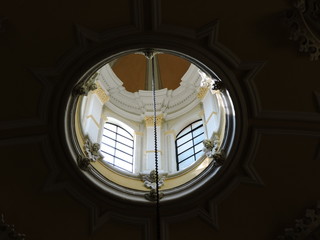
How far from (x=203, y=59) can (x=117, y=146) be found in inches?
174

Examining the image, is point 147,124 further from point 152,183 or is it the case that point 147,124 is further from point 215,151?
point 215,151

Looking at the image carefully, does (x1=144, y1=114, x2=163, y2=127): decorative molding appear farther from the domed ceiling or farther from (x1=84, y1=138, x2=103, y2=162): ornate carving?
(x1=84, y1=138, x2=103, y2=162): ornate carving

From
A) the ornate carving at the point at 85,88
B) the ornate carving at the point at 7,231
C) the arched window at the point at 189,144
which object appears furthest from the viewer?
the arched window at the point at 189,144

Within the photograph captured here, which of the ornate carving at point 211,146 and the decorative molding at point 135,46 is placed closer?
the decorative molding at point 135,46

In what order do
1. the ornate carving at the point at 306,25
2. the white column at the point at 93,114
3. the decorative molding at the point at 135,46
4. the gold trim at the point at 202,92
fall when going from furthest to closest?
the gold trim at the point at 202,92 < the white column at the point at 93,114 < the decorative molding at the point at 135,46 < the ornate carving at the point at 306,25

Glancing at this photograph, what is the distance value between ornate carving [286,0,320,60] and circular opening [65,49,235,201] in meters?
1.78

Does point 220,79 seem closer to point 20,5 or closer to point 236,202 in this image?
point 236,202

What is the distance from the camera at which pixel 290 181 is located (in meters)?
10.0

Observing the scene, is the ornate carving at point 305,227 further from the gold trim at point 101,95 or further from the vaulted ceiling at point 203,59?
the gold trim at point 101,95

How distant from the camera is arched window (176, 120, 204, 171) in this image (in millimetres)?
12042

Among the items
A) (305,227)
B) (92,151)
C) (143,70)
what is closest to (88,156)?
(92,151)

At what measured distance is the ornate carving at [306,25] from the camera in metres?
8.19

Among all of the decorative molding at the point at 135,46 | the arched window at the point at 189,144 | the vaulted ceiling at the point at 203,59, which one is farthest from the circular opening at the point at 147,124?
the vaulted ceiling at the point at 203,59

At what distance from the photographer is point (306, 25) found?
329 inches
